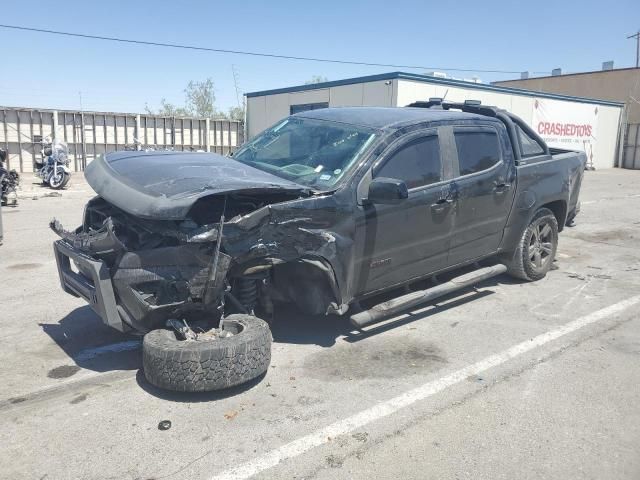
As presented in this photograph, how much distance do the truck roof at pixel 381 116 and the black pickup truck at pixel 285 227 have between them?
24mm

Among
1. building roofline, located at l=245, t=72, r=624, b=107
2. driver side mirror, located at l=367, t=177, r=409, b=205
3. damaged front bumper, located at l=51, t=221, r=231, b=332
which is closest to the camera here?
damaged front bumper, located at l=51, t=221, r=231, b=332

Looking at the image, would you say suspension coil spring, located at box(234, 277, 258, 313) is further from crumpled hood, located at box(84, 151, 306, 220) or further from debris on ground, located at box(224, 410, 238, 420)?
debris on ground, located at box(224, 410, 238, 420)

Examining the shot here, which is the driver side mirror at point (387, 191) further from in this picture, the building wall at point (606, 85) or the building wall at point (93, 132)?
the building wall at point (606, 85)

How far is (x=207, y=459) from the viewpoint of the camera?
10.00 feet

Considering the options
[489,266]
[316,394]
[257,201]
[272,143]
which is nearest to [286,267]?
[257,201]

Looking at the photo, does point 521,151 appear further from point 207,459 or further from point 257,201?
point 207,459

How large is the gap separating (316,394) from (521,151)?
3.82 m

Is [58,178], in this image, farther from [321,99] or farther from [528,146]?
[528,146]

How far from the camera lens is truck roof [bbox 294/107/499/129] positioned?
4.92 meters

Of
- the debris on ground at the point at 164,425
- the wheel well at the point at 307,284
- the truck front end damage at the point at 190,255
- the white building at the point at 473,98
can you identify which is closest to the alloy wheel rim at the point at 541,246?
the wheel well at the point at 307,284

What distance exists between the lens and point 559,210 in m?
6.84

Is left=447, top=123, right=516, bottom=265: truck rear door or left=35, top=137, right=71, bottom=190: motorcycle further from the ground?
left=447, top=123, right=516, bottom=265: truck rear door

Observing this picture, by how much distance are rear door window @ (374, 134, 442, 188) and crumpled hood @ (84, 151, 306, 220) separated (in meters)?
0.95

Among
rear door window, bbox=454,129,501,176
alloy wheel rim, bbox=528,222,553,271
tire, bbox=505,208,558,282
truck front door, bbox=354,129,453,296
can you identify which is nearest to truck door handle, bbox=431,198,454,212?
truck front door, bbox=354,129,453,296
